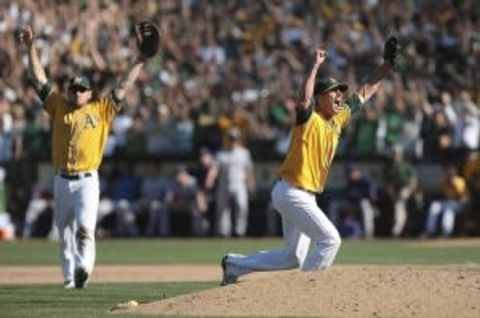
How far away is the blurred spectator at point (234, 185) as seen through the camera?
Answer: 80.5 ft

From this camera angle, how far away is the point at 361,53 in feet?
85.3

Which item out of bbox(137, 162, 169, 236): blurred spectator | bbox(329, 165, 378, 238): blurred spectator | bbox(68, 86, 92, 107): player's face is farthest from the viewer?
bbox(137, 162, 169, 236): blurred spectator

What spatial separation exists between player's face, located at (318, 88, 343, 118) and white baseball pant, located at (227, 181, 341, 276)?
30.0 inches

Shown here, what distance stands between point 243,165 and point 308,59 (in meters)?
3.01

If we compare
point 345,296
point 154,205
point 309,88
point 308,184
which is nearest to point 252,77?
point 154,205

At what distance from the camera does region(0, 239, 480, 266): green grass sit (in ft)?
59.3

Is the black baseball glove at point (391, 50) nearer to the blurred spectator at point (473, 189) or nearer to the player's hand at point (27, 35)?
the player's hand at point (27, 35)

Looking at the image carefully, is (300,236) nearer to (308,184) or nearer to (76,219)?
(308,184)

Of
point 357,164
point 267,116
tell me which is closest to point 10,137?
point 267,116

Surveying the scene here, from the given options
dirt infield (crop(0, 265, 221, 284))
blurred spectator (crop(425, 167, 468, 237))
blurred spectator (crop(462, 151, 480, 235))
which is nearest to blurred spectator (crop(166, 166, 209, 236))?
blurred spectator (crop(425, 167, 468, 237))

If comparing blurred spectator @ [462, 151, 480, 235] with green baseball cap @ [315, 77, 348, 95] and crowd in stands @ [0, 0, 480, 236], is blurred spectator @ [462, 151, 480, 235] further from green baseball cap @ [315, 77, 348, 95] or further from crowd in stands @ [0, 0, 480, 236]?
green baseball cap @ [315, 77, 348, 95]

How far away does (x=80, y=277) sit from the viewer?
13.1m

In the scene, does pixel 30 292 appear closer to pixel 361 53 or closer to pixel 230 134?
pixel 230 134

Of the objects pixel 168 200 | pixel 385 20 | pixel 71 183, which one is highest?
pixel 385 20
